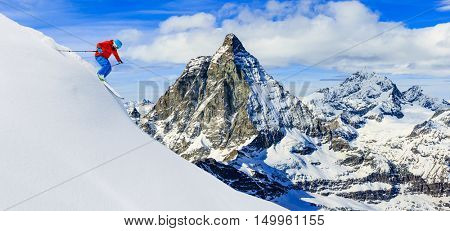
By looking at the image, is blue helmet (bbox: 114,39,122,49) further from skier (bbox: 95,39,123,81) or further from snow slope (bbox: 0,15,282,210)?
snow slope (bbox: 0,15,282,210)

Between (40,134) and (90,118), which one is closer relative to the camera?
(40,134)

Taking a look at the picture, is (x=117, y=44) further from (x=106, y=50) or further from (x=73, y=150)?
(x=73, y=150)

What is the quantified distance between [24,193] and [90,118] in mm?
6276

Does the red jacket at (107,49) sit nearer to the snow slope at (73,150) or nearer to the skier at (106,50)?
the skier at (106,50)

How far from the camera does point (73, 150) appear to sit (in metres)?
19.6

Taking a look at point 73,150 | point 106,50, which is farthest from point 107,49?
point 73,150

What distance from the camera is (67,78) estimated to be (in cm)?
2361

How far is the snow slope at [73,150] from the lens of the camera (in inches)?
683

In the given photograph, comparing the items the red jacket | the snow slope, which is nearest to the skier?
the red jacket
